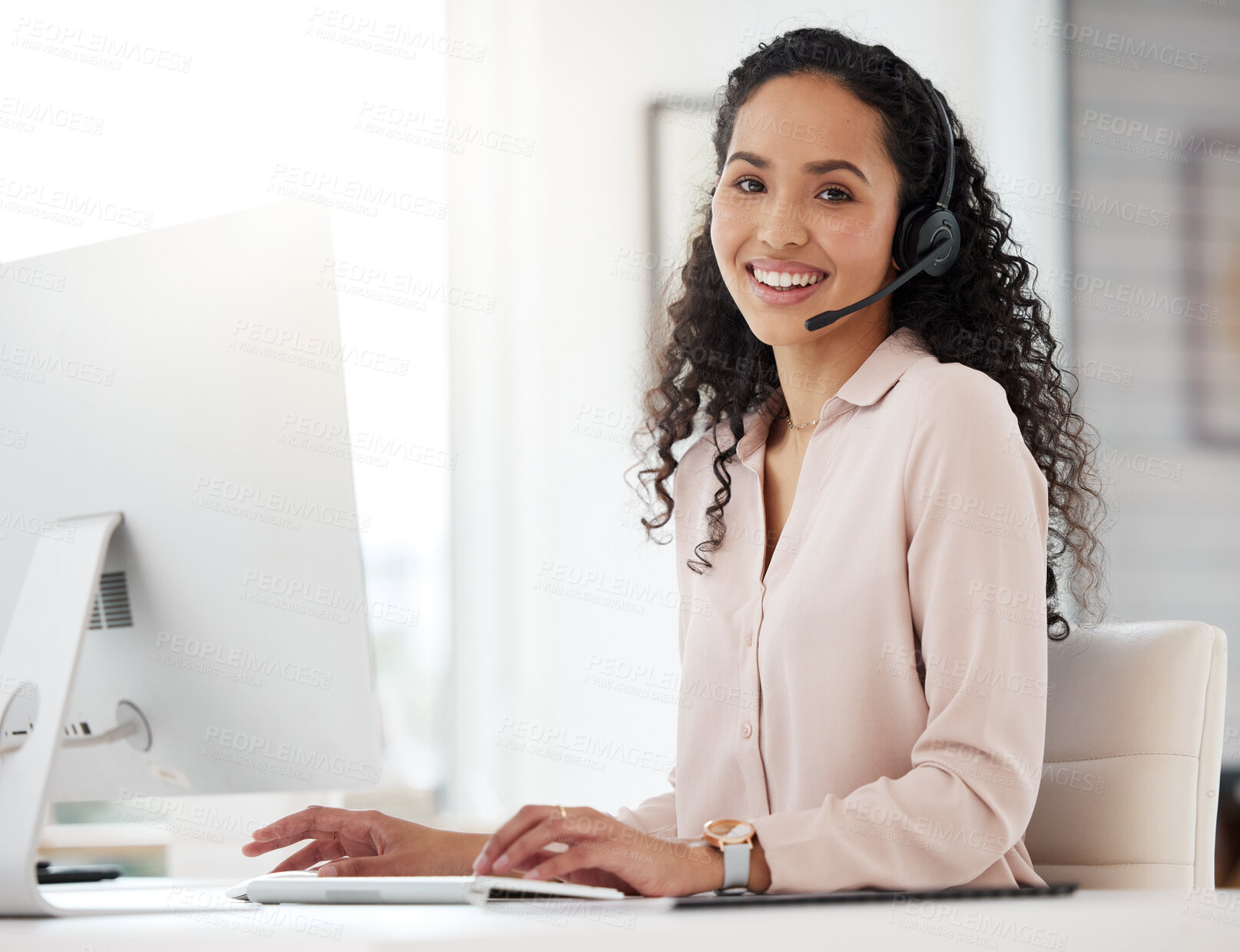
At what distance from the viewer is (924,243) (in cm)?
121

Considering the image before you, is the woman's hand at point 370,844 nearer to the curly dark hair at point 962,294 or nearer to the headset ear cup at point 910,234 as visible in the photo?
the curly dark hair at point 962,294

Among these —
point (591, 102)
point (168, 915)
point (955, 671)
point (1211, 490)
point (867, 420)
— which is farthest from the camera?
point (591, 102)

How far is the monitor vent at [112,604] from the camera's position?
2.97 ft

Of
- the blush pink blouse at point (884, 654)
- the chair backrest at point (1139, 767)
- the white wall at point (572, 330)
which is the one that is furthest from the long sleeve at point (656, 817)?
the white wall at point (572, 330)

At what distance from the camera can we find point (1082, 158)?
237 centimetres

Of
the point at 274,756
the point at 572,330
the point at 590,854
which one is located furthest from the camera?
the point at 572,330

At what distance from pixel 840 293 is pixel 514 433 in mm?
1323

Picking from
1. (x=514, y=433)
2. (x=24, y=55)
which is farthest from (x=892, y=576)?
(x=24, y=55)

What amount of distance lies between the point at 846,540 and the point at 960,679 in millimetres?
184

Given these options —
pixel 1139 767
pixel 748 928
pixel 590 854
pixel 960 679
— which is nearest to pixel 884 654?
pixel 960 679

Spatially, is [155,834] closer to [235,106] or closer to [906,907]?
[235,106]

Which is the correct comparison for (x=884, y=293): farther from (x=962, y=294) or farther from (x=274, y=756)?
(x=274, y=756)

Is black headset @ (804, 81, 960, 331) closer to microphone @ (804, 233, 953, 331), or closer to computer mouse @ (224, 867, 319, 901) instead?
microphone @ (804, 233, 953, 331)

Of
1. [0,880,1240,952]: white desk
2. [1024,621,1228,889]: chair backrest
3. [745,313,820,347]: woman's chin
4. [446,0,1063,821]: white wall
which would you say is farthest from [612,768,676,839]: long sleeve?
[446,0,1063,821]: white wall
